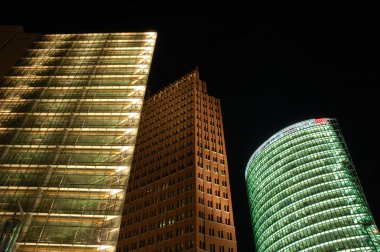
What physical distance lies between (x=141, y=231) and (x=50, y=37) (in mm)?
52459

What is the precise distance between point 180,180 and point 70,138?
35907mm

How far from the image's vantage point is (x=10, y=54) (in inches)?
2992

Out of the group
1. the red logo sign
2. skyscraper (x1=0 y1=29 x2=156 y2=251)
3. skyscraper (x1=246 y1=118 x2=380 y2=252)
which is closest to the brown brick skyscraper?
skyscraper (x1=0 y1=29 x2=156 y2=251)

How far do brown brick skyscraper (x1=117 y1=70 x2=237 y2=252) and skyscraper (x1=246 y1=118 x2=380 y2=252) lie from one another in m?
50.9

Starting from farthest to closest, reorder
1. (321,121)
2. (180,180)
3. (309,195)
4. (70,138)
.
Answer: (321,121)
(309,195)
(180,180)
(70,138)

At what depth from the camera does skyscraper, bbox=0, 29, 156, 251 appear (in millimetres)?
45344

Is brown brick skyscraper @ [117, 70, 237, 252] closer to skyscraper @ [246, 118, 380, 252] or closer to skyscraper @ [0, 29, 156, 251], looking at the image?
skyscraper @ [0, 29, 156, 251]

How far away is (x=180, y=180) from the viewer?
86.8 meters

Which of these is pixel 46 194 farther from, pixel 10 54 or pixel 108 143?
pixel 10 54

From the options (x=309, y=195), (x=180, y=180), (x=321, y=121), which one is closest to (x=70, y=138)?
(x=180, y=180)

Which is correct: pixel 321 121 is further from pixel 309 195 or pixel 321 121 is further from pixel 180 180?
pixel 180 180

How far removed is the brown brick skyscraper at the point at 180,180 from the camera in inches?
3012

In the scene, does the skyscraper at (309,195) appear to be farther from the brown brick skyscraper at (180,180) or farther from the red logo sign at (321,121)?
the brown brick skyscraper at (180,180)

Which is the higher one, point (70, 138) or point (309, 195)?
point (309, 195)
